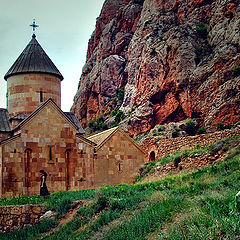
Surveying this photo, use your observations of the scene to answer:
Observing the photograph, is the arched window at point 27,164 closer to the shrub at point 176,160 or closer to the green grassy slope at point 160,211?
the green grassy slope at point 160,211

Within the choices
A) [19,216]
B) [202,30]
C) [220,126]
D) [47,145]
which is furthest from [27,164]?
[202,30]

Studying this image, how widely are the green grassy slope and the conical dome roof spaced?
983 centimetres

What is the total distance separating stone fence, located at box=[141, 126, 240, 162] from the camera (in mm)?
29125

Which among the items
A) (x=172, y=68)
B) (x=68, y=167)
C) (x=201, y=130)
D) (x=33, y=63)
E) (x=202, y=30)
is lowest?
(x=68, y=167)

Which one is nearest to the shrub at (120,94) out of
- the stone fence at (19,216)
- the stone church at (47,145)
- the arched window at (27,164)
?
the stone church at (47,145)

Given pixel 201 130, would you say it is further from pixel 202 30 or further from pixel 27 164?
pixel 27 164

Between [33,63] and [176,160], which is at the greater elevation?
[33,63]

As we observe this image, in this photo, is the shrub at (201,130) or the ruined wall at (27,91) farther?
the shrub at (201,130)

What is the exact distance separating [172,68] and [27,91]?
2285 centimetres

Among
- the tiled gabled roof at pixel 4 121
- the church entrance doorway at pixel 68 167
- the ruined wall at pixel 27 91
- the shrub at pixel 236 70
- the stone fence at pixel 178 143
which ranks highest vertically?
the shrub at pixel 236 70

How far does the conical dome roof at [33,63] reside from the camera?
27.2 meters

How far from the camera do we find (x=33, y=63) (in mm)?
27547

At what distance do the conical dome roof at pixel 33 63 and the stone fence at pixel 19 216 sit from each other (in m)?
11.1

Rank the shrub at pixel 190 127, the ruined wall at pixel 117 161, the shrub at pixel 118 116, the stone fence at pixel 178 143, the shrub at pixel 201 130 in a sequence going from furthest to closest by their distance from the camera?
the shrub at pixel 118 116 < the shrub at pixel 190 127 < the shrub at pixel 201 130 < the stone fence at pixel 178 143 < the ruined wall at pixel 117 161
